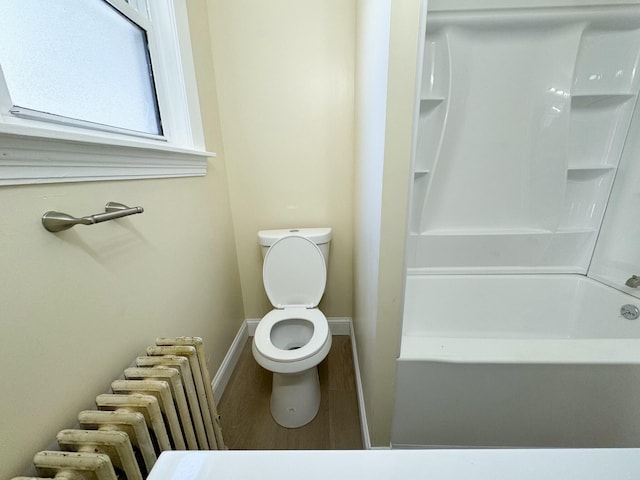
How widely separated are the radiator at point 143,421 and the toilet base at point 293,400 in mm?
335

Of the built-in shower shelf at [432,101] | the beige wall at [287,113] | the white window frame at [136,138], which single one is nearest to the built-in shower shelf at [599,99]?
the built-in shower shelf at [432,101]

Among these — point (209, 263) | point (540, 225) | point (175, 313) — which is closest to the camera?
point (175, 313)

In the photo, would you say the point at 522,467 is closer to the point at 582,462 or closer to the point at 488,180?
the point at 582,462

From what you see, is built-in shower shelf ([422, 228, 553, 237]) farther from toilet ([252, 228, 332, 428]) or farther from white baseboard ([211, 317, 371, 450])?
white baseboard ([211, 317, 371, 450])

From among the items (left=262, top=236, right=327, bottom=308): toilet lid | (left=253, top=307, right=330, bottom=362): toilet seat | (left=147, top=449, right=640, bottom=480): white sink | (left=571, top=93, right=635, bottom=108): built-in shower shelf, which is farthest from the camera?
(left=262, top=236, right=327, bottom=308): toilet lid

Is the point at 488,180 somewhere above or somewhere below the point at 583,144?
below

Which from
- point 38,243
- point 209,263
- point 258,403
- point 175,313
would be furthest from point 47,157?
point 258,403

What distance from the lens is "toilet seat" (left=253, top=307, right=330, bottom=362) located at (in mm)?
1024

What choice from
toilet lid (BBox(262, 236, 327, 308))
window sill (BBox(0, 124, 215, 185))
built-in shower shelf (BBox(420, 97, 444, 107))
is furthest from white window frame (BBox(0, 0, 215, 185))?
built-in shower shelf (BBox(420, 97, 444, 107))

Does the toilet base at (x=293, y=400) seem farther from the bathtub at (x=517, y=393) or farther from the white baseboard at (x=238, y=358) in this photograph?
the bathtub at (x=517, y=393)

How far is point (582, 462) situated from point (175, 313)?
1127mm

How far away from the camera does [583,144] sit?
1.35 metres

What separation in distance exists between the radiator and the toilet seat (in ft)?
0.91

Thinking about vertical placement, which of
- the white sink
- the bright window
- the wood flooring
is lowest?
the wood flooring
